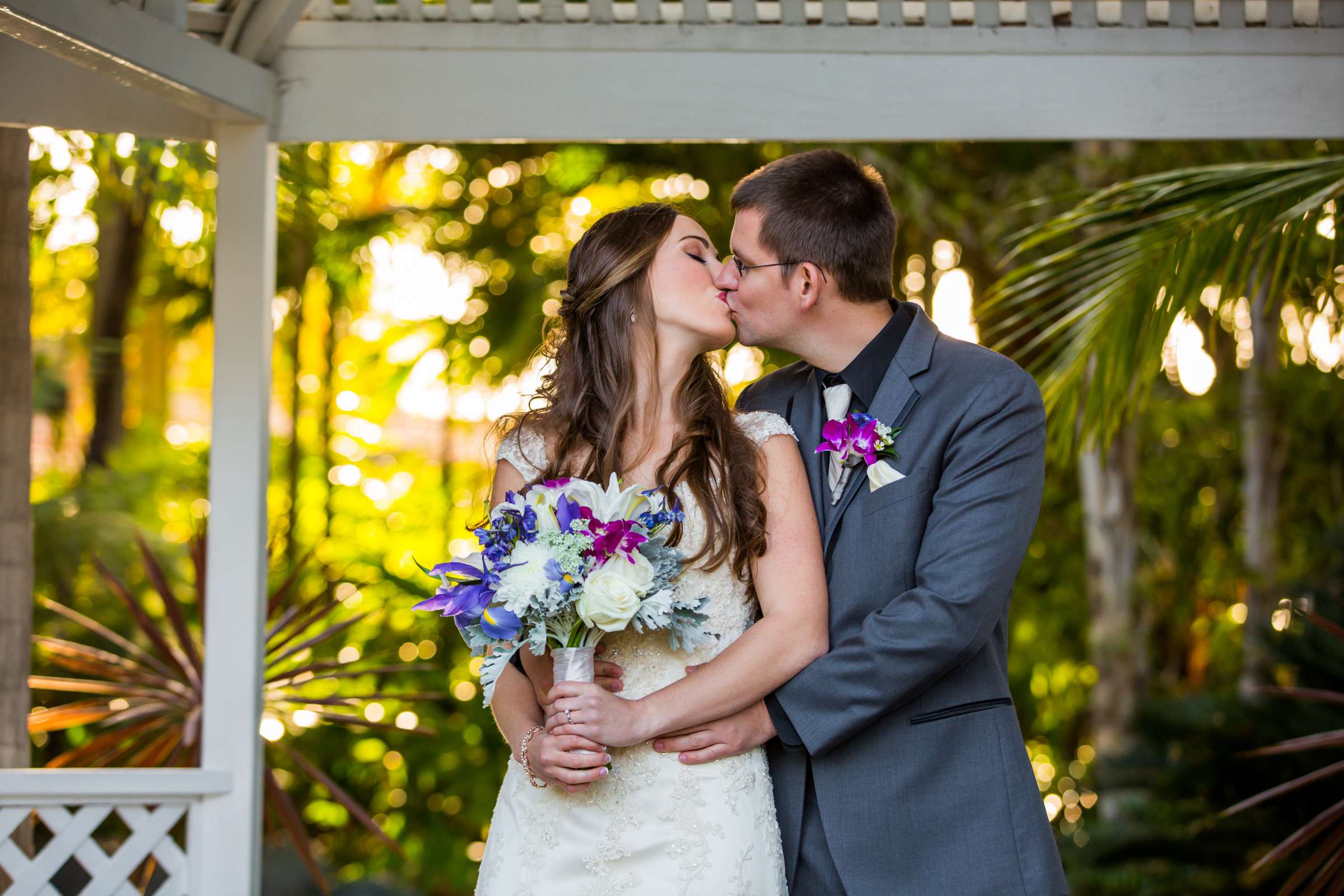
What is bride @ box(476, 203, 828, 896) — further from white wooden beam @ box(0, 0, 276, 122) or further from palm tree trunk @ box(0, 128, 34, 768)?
palm tree trunk @ box(0, 128, 34, 768)

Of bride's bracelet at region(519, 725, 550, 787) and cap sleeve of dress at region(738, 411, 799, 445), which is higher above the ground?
cap sleeve of dress at region(738, 411, 799, 445)

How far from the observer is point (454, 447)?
9.95 m

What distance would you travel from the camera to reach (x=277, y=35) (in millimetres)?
2938

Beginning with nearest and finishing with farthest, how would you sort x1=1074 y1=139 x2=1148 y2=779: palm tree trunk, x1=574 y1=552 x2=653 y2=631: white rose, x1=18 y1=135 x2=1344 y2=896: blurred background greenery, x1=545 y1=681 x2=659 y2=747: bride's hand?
1. x1=574 y1=552 x2=653 y2=631: white rose
2. x1=545 y1=681 x2=659 y2=747: bride's hand
3. x1=18 y1=135 x2=1344 y2=896: blurred background greenery
4. x1=1074 y1=139 x2=1148 y2=779: palm tree trunk

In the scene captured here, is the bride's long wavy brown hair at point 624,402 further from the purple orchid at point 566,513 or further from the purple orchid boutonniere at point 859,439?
the purple orchid at point 566,513

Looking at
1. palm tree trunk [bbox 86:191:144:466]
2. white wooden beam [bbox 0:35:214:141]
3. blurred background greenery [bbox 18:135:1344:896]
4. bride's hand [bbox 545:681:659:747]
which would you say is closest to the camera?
bride's hand [bbox 545:681:659:747]

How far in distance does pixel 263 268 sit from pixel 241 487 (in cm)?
56

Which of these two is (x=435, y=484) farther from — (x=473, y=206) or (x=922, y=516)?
(x=922, y=516)

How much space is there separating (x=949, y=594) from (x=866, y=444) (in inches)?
12.8

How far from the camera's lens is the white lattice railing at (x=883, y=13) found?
304 cm

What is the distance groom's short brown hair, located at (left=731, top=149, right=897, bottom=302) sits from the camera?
246 cm

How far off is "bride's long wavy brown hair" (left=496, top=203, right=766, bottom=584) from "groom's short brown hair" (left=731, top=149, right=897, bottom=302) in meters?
0.23

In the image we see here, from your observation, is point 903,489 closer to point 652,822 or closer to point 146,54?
point 652,822

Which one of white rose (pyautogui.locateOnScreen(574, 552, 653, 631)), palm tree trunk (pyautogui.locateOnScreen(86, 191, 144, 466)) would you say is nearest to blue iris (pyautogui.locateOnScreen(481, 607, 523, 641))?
white rose (pyautogui.locateOnScreen(574, 552, 653, 631))
